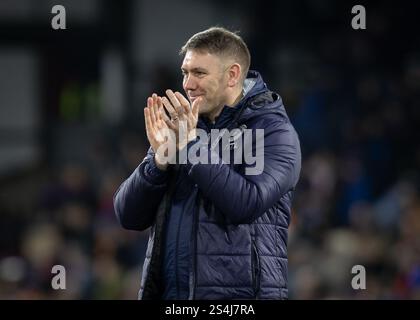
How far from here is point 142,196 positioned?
3.60m

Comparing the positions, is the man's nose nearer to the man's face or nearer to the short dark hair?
the man's face

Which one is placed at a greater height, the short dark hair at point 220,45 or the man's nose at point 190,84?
the short dark hair at point 220,45

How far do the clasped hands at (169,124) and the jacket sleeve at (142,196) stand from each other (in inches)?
1.8

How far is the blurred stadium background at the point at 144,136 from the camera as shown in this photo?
8.09 metres

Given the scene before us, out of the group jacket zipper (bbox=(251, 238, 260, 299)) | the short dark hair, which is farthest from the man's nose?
jacket zipper (bbox=(251, 238, 260, 299))

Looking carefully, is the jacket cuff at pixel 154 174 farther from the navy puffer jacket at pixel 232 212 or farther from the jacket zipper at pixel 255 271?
the jacket zipper at pixel 255 271

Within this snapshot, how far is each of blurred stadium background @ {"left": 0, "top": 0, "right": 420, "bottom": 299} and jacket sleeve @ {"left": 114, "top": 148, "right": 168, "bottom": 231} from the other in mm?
3642

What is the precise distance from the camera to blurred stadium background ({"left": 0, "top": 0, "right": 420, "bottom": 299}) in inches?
319

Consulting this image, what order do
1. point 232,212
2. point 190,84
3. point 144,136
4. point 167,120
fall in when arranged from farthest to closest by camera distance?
point 144,136 → point 190,84 → point 167,120 → point 232,212

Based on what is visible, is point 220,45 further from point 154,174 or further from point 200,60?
point 154,174

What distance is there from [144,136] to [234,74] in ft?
21.0

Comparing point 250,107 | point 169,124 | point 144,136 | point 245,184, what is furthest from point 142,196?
point 144,136

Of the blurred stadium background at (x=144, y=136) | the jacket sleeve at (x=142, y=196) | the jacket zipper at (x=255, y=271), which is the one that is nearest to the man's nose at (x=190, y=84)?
the jacket sleeve at (x=142, y=196)

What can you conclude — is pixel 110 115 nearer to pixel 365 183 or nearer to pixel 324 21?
pixel 324 21
